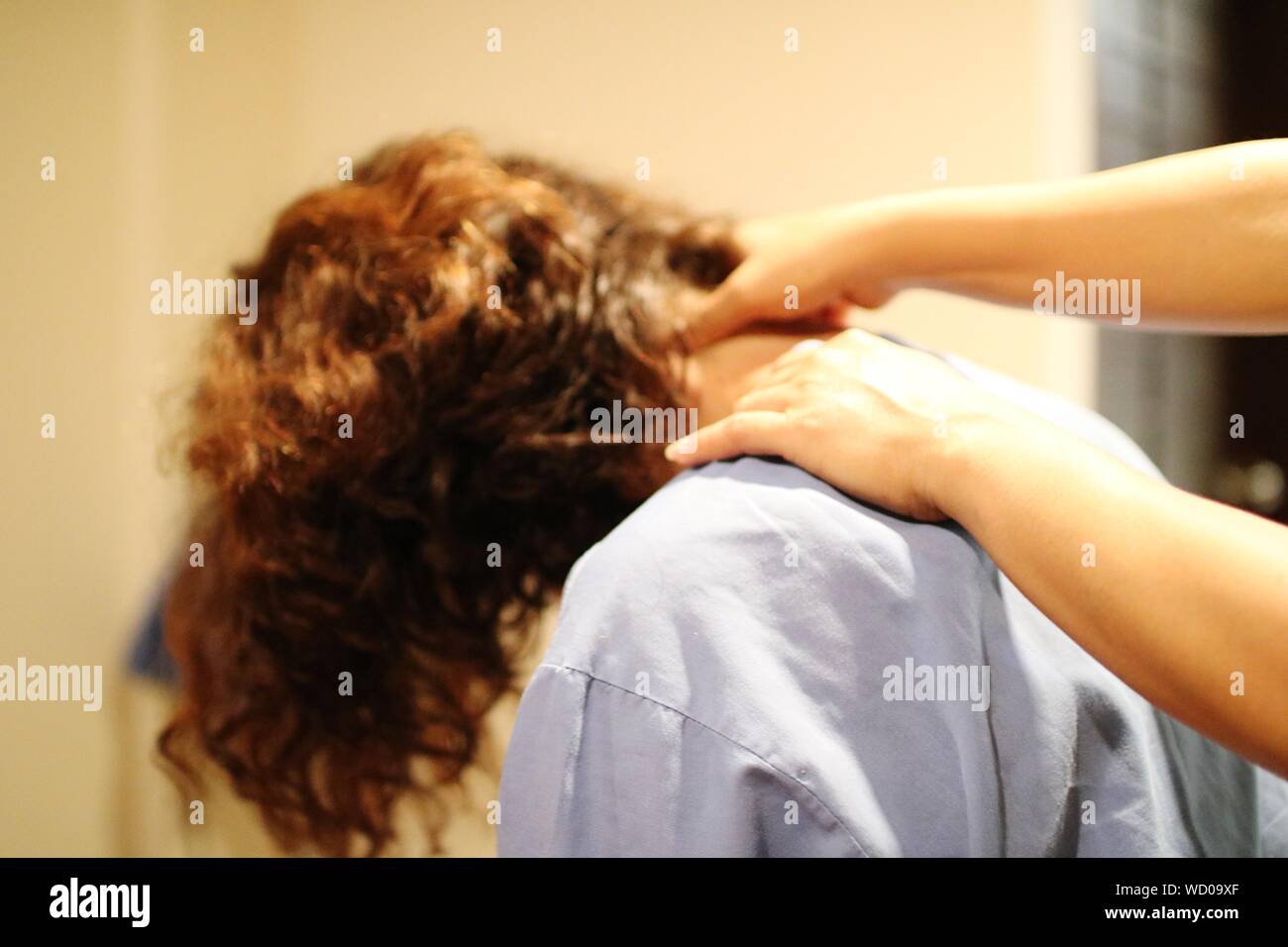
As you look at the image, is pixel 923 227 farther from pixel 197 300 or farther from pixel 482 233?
pixel 197 300

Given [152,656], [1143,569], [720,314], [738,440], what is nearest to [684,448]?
[738,440]

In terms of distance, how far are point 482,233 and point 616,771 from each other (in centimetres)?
43

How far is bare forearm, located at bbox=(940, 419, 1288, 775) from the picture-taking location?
1.26 ft

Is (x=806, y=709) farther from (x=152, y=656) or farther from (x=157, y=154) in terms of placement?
(x=157, y=154)

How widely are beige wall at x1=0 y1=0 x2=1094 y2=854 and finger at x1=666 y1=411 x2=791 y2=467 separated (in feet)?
1.80

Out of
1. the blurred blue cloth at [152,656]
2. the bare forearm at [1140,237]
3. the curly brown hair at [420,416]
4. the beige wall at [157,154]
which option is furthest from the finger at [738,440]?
the blurred blue cloth at [152,656]

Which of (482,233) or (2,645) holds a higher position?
(482,233)

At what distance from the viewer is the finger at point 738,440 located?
56 cm

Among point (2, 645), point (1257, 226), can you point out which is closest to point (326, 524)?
point (2, 645)

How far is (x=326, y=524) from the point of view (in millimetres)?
722

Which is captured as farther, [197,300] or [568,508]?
[197,300]

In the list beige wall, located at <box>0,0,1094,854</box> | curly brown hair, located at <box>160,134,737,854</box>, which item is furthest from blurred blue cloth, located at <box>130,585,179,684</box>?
curly brown hair, located at <box>160,134,737,854</box>

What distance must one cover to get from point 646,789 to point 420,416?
36 cm

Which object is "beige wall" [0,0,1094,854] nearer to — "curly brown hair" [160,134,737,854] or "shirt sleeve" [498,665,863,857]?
"curly brown hair" [160,134,737,854]
